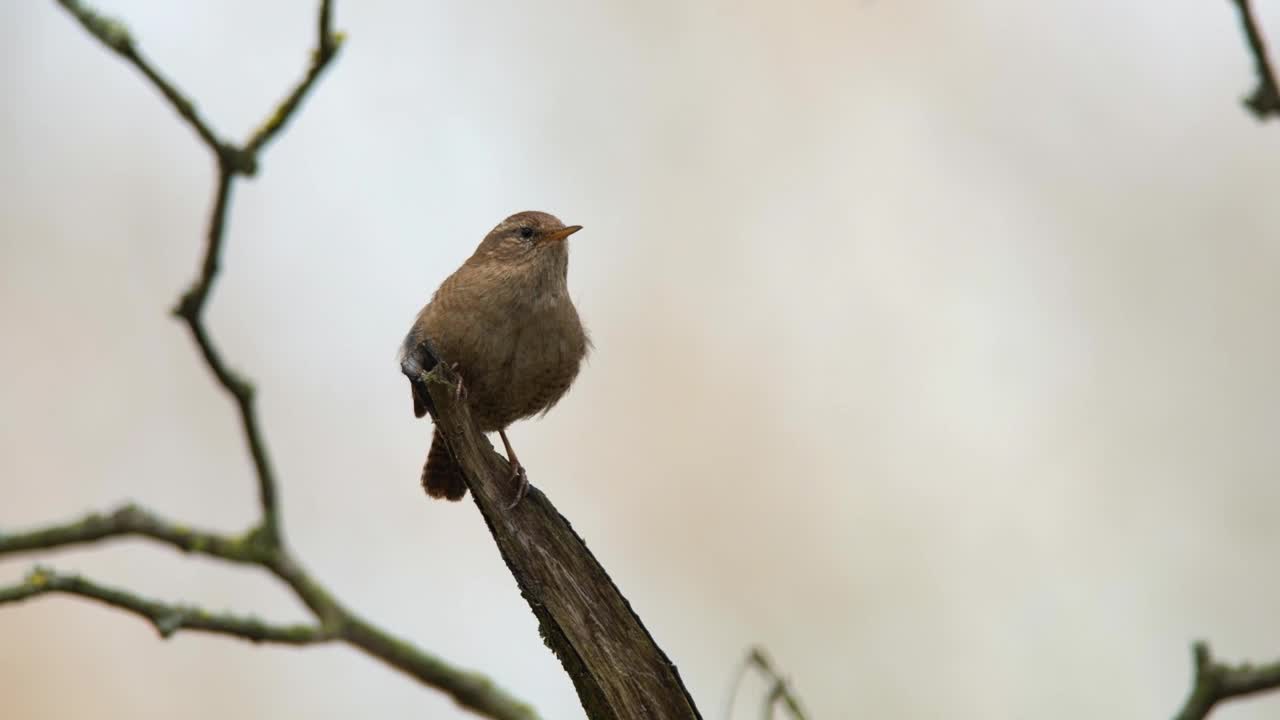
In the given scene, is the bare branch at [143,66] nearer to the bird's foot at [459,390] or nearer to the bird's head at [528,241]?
the bird's foot at [459,390]

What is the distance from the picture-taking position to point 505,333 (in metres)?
4.29

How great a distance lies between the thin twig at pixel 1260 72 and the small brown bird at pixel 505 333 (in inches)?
98.3

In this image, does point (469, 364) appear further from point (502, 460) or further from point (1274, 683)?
point (1274, 683)

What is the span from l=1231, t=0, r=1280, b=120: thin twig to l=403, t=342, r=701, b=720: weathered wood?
140 centimetres

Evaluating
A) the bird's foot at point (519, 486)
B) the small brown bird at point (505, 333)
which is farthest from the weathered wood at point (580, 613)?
the small brown bird at point (505, 333)

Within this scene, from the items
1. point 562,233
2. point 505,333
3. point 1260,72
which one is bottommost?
point 1260,72

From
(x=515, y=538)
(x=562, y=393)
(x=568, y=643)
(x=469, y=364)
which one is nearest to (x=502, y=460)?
(x=515, y=538)

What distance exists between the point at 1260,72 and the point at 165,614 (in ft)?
8.23

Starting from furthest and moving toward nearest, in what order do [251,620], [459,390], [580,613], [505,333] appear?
1. [505,333]
2. [459,390]
3. [251,620]
4. [580,613]

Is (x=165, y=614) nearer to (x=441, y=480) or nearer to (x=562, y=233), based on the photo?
(x=441, y=480)

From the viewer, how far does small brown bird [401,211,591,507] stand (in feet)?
13.9

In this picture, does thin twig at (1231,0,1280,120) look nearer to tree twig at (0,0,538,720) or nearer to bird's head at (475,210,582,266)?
tree twig at (0,0,538,720)

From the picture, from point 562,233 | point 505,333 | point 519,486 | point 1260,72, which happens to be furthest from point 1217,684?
point 562,233

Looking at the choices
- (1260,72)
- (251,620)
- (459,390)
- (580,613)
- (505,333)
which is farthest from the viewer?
(505,333)
